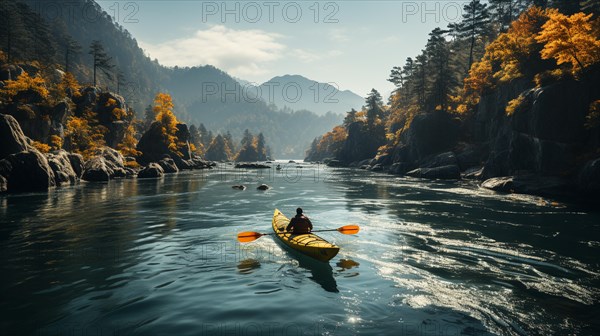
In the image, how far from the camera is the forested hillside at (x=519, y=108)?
2692 centimetres

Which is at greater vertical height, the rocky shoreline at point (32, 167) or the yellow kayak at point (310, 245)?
the rocky shoreline at point (32, 167)

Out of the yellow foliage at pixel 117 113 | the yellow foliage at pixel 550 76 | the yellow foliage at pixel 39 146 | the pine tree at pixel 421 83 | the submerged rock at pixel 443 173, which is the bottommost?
the submerged rock at pixel 443 173

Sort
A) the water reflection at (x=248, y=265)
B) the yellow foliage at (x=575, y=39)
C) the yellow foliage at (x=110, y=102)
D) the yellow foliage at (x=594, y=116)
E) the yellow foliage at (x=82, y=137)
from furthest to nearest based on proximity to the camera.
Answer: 1. the yellow foliage at (x=110, y=102)
2. the yellow foliage at (x=82, y=137)
3. the yellow foliage at (x=575, y=39)
4. the yellow foliage at (x=594, y=116)
5. the water reflection at (x=248, y=265)

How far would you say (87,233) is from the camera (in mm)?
15062

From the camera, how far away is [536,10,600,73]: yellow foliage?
A: 26.1m

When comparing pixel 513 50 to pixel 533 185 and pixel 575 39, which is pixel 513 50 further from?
pixel 533 185

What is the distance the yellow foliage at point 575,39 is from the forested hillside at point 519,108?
7cm

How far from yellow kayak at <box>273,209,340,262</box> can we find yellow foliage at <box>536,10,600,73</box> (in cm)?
2745

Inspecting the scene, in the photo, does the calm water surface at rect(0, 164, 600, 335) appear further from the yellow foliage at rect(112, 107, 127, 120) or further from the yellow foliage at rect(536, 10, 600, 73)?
the yellow foliage at rect(112, 107, 127, 120)

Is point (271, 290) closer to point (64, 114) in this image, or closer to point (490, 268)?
point (490, 268)

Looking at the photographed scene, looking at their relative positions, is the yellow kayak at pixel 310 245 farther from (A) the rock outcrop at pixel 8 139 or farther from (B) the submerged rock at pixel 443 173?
(B) the submerged rock at pixel 443 173

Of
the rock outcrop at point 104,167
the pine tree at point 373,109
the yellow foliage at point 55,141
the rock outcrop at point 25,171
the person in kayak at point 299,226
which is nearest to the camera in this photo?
the person in kayak at point 299,226

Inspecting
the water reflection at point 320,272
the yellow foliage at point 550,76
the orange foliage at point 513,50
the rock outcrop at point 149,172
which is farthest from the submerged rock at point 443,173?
the rock outcrop at point 149,172

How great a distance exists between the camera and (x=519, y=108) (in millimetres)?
32406
